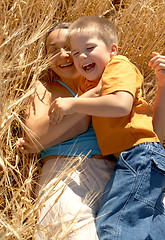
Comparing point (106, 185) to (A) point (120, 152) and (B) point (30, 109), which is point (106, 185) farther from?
(B) point (30, 109)

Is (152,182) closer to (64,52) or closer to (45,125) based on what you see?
(45,125)

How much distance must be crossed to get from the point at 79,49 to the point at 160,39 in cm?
81

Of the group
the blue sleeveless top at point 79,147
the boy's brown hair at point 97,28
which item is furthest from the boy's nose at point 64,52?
the blue sleeveless top at point 79,147

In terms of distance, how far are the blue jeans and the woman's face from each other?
0.53 meters

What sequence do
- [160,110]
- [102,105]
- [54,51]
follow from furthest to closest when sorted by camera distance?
[54,51] < [160,110] < [102,105]

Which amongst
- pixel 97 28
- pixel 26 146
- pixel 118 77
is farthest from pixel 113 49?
pixel 26 146

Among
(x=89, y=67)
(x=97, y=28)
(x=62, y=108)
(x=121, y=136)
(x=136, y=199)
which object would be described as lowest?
(x=136, y=199)

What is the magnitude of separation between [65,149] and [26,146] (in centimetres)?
19

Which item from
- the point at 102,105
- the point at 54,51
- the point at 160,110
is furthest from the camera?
the point at 54,51

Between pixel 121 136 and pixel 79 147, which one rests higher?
pixel 121 136

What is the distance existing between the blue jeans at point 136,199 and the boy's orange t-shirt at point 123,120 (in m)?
0.04

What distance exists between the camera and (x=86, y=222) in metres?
1.41

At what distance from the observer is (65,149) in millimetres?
1641

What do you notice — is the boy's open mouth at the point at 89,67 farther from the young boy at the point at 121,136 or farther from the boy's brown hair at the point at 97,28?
the boy's brown hair at the point at 97,28
